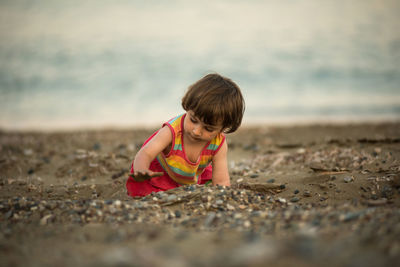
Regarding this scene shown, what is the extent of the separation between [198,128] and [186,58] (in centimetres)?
1638

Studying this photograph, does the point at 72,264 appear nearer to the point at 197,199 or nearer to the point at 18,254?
the point at 18,254

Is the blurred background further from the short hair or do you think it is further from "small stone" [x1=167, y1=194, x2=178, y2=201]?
"small stone" [x1=167, y1=194, x2=178, y2=201]

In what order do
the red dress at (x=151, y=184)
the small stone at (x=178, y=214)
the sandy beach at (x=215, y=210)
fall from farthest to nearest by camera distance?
1. the red dress at (x=151, y=184)
2. the small stone at (x=178, y=214)
3. the sandy beach at (x=215, y=210)

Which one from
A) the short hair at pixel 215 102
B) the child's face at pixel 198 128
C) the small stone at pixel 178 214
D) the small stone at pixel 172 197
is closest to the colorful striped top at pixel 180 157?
the child's face at pixel 198 128

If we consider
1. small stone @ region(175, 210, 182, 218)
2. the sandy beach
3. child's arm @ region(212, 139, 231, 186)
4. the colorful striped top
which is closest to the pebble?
the sandy beach

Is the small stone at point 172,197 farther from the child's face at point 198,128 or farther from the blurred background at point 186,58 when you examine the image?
the blurred background at point 186,58

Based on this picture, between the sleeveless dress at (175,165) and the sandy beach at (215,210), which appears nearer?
the sandy beach at (215,210)

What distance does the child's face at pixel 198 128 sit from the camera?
141 inches

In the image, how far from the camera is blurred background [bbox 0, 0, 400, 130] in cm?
1252

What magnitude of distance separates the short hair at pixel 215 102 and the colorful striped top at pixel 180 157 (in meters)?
0.32

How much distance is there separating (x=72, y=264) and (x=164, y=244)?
0.52m

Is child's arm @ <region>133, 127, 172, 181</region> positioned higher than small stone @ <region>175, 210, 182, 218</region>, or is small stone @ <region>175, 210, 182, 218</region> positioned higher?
child's arm @ <region>133, 127, 172, 181</region>

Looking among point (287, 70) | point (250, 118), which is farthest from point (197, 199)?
point (287, 70)

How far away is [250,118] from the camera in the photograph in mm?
11734
